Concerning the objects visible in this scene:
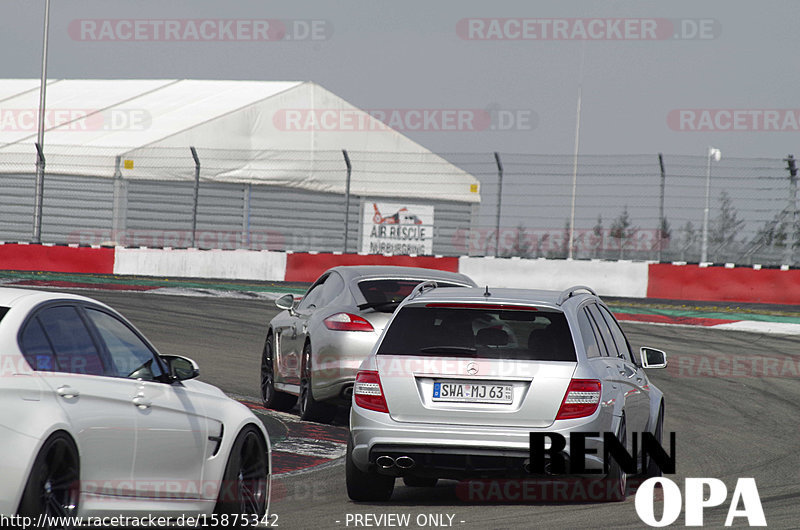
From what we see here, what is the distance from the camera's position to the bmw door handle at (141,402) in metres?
6.23

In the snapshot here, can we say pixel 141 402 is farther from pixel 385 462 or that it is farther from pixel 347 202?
pixel 347 202

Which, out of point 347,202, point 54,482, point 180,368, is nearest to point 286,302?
point 180,368

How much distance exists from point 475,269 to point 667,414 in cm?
1391

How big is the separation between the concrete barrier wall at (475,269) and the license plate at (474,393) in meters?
17.4

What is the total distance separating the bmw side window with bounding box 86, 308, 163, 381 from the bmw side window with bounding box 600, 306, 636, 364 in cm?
384

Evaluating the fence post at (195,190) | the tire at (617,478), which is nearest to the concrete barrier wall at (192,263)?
the fence post at (195,190)

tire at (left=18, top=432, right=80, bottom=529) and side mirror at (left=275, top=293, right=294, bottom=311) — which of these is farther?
side mirror at (left=275, top=293, right=294, bottom=311)

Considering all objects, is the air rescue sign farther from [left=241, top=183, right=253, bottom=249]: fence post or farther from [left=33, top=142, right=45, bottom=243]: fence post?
[left=33, top=142, right=45, bottom=243]: fence post

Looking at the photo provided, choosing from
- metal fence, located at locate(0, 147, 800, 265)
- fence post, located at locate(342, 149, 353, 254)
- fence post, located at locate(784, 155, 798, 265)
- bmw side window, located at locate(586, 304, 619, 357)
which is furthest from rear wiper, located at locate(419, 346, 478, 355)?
fence post, located at locate(342, 149, 353, 254)

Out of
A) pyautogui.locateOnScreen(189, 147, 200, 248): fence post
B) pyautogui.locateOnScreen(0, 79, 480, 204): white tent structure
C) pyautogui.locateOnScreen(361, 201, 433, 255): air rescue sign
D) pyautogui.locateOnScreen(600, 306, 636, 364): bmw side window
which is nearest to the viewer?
pyautogui.locateOnScreen(600, 306, 636, 364): bmw side window

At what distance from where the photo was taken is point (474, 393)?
7730 mm

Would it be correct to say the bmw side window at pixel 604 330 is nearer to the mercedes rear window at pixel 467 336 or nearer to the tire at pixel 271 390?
the mercedes rear window at pixel 467 336

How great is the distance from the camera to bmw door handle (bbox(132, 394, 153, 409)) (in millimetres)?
6229

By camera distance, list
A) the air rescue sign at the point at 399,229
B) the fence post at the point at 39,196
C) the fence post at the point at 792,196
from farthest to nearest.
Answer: the air rescue sign at the point at 399,229, the fence post at the point at 39,196, the fence post at the point at 792,196
